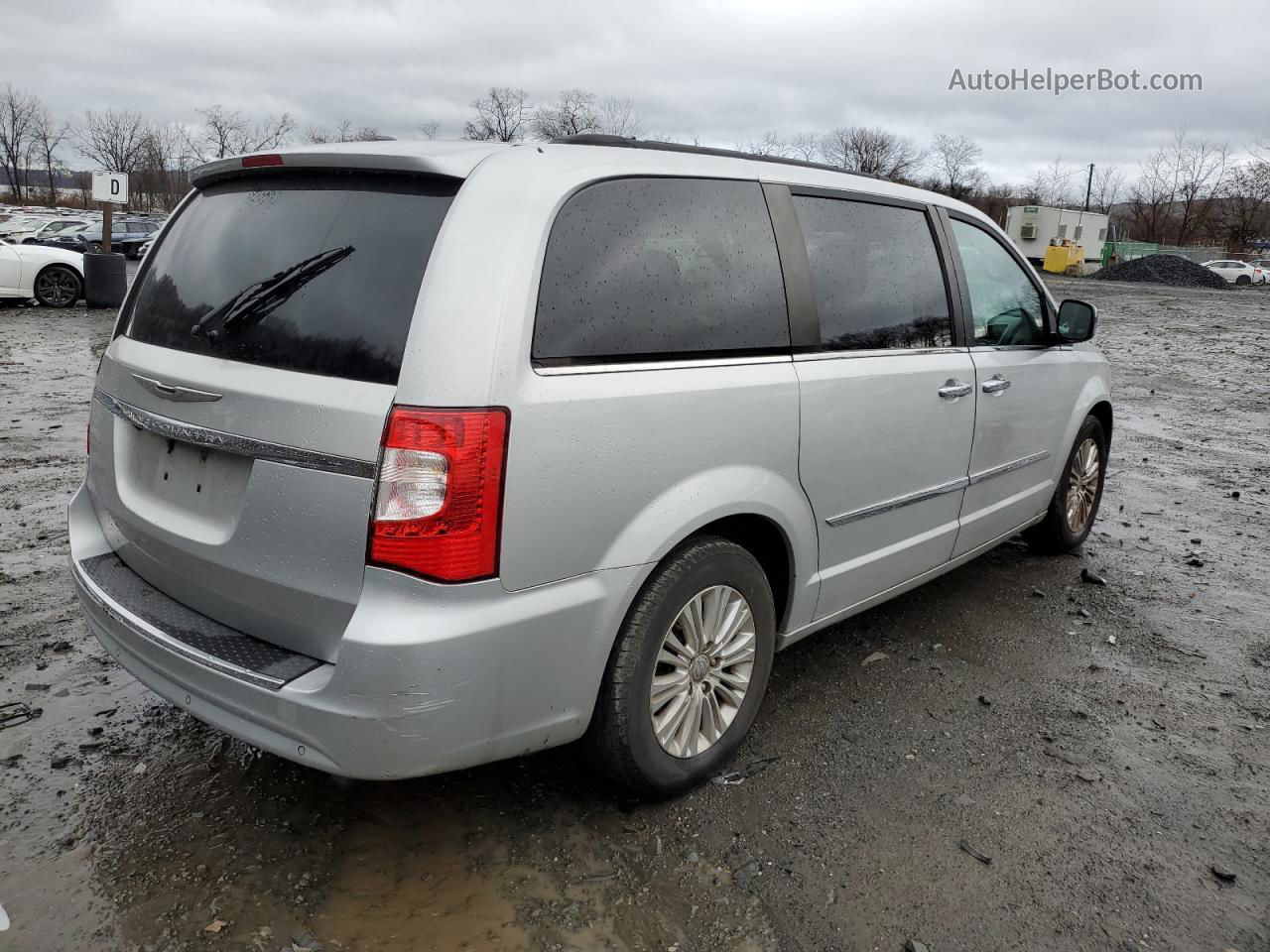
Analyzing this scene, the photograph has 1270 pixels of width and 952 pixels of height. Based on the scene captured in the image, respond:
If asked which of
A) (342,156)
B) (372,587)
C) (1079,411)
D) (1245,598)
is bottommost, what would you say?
(1245,598)

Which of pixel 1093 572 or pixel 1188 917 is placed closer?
pixel 1188 917

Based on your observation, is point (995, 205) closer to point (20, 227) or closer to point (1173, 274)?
point (1173, 274)

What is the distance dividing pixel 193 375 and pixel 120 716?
150 cm

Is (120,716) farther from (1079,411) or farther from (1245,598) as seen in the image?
(1245,598)

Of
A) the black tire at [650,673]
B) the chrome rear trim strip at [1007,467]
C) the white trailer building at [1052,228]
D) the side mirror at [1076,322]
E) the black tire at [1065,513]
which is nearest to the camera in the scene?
the black tire at [650,673]

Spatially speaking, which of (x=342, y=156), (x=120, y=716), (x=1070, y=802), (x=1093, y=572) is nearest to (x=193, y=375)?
(x=342, y=156)

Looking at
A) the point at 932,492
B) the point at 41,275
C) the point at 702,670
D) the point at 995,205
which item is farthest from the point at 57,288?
the point at 995,205

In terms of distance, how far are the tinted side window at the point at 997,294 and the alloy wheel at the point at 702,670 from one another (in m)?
1.84

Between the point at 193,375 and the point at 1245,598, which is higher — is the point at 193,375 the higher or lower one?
the higher one

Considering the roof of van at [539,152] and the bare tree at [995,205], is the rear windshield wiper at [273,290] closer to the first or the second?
the roof of van at [539,152]

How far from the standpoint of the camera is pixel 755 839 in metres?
2.76

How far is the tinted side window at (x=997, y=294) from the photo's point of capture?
4082 millimetres

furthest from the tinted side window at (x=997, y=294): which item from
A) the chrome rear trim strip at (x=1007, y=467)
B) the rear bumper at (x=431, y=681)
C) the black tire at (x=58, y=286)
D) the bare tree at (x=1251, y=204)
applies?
the bare tree at (x=1251, y=204)

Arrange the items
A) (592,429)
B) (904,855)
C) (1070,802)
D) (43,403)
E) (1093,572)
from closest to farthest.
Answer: (592,429) → (904,855) → (1070,802) → (1093,572) → (43,403)
